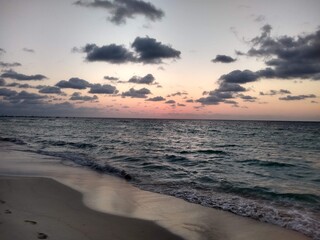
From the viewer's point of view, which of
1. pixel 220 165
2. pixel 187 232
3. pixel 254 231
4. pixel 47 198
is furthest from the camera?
pixel 220 165

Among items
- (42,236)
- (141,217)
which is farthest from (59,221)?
(141,217)

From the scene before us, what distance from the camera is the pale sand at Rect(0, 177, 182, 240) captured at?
5.73m

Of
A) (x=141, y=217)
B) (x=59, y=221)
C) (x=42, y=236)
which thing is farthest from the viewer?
(x=141, y=217)

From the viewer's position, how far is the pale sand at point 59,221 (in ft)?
18.8

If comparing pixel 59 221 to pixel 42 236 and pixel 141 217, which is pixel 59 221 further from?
pixel 141 217

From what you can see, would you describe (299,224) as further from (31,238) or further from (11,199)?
(11,199)

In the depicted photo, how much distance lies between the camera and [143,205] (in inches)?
353

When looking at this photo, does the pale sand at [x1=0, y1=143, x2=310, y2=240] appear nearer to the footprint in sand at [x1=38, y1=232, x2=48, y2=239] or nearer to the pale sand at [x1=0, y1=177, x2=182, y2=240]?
the pale sand at [x1=0, y1=177, x2=182, y2=240]

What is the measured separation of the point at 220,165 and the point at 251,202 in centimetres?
865

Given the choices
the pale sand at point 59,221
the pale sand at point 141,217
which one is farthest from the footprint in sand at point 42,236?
the pale sand at point 141,217

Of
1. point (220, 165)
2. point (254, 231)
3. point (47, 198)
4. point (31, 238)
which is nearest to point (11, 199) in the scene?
point (47, 198)

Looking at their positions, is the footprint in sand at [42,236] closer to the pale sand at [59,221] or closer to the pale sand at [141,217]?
the pale sand at [59,221]

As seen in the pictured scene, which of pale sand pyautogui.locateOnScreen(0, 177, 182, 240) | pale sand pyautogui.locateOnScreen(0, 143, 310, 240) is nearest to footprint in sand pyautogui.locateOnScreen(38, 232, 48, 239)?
pale sand pyautogui.locateOnScreen(0, 177, 182, 240)

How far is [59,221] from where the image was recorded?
256 inches
